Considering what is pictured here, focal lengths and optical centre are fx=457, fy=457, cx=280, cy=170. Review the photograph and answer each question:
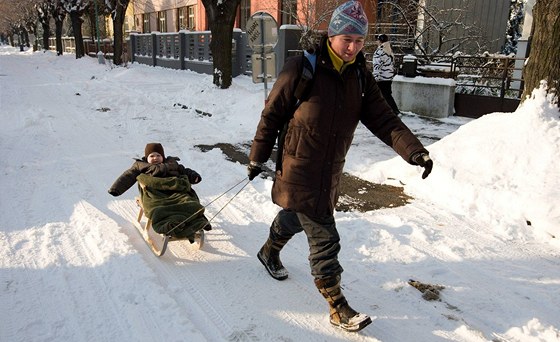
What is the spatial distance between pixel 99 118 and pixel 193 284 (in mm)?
8255

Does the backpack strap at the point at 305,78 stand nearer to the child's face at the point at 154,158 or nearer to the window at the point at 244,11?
the child's face at the point at 154,158

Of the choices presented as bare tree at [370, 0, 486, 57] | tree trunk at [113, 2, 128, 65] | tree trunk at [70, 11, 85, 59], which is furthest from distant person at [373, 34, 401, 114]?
tree trunk at [70, 11, 85, 59]

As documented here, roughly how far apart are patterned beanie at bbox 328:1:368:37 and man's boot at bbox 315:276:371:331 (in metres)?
1.57

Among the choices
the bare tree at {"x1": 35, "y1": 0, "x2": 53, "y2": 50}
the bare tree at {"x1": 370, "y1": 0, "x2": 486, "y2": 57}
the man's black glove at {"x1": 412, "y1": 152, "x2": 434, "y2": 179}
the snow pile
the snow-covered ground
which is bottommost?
the snow-covered ground

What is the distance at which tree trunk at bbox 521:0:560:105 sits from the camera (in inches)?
215

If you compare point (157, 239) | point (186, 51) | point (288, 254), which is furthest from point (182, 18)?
point (288, 254)

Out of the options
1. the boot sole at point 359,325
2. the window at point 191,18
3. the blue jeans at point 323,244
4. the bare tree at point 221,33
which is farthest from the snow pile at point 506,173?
the window at point 191,18

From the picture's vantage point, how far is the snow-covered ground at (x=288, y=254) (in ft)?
10.2

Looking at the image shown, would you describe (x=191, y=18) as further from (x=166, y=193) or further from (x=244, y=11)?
(x=166, y=193)

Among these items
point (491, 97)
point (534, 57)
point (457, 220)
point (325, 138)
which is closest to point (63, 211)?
point (325, 138)

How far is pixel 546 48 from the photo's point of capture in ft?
18.2

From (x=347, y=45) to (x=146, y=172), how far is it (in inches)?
98.2

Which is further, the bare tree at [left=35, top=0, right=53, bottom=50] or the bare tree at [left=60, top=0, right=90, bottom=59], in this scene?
the bare tree at [left=35, top=0, right=53, bottom=50]

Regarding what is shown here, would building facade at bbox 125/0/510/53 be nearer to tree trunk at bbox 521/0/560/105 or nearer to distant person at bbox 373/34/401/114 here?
distant person at bbox 373/34/401/114
